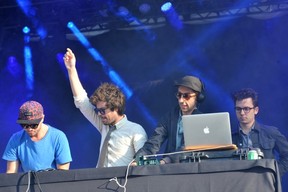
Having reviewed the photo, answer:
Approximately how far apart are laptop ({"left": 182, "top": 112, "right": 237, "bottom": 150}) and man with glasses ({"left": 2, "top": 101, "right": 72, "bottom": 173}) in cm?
112

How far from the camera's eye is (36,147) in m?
4.40

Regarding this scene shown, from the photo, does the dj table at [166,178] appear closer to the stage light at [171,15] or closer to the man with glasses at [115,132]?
the man with glasses at [115,132]

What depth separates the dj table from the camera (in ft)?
11.0

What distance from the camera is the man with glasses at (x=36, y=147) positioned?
14.2 feet

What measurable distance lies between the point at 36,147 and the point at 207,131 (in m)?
1.42

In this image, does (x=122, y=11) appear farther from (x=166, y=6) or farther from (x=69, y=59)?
(x=69, y=59)

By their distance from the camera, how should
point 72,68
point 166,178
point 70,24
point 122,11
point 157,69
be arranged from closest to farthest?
point 166,178 → point 72,68 → point 122,11 → point 157,69 → point 70,24

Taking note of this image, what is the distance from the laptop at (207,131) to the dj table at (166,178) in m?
0.30

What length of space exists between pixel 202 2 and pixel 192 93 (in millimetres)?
3310

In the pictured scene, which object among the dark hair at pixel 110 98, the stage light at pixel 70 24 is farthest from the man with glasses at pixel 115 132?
the stage light at pixel 70 24

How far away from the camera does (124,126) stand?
4.49 m

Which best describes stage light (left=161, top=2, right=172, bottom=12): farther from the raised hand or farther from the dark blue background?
the raised hand

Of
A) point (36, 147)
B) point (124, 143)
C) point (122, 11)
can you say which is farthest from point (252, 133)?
point (122, 11)

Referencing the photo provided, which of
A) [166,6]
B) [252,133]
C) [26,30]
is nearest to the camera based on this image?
[252,133]
